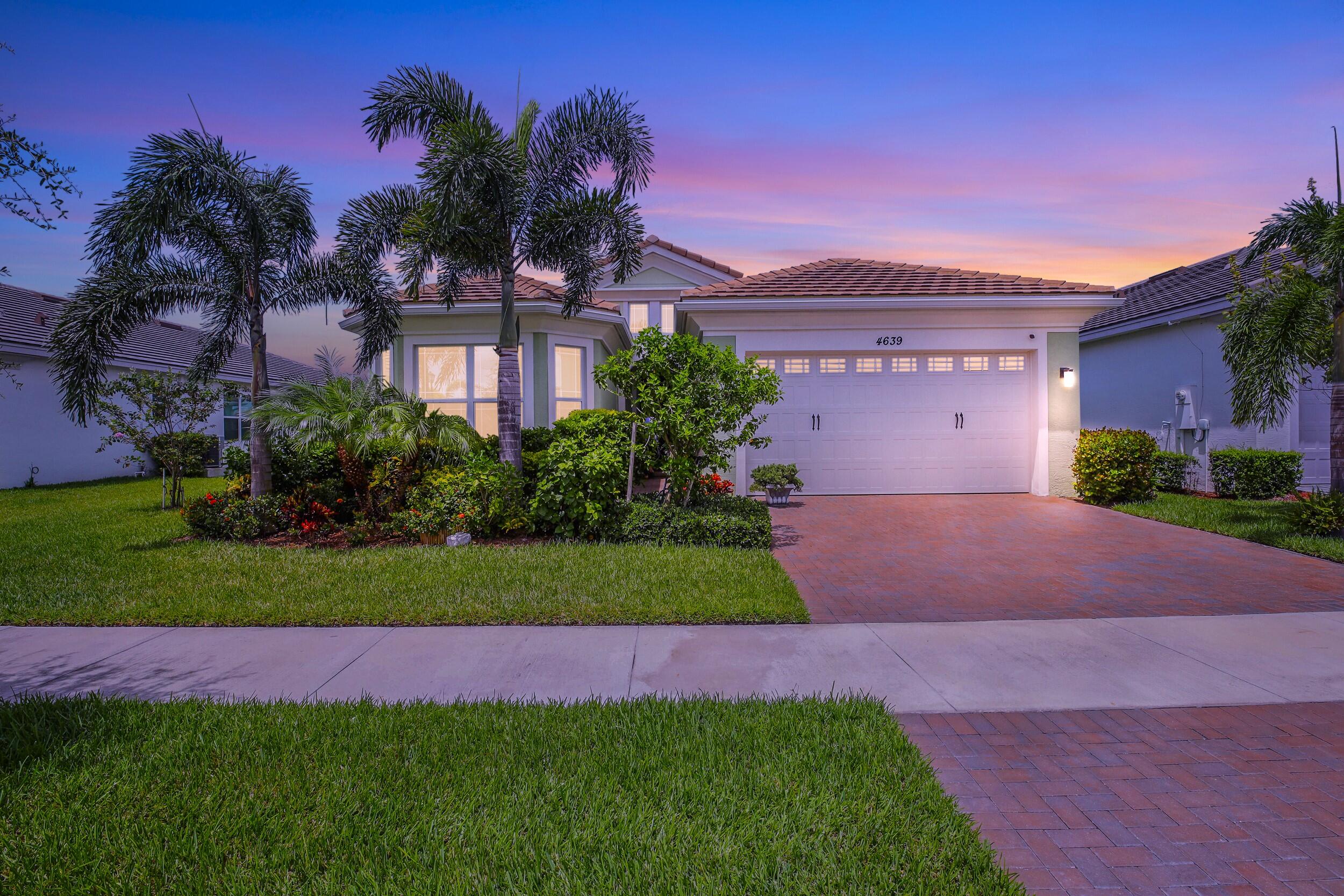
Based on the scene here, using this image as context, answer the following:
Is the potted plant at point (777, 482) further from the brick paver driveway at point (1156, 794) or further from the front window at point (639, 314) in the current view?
the front window at point (639, 314)

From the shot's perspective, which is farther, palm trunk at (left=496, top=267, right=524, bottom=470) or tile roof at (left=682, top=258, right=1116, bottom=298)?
tile roof at (left=682, top=258, right=1116, bottom=298)

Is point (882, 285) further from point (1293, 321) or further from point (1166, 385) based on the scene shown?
point (1166, 385)

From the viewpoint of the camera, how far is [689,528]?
27.6ft

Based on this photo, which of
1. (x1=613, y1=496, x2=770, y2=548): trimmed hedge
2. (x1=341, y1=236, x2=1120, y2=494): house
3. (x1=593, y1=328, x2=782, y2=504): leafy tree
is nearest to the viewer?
(x1=613, y1=496, x2=770, y2=548): trimmed hedge

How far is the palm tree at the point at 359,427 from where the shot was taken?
924 centimetres

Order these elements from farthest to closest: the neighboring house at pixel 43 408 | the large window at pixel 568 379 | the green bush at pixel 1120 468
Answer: the neighboring house at pixel 43 408 < the large window at pixel 568 379 < the green bush at pixel 1120 468

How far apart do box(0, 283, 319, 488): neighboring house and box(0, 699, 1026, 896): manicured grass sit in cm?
1158

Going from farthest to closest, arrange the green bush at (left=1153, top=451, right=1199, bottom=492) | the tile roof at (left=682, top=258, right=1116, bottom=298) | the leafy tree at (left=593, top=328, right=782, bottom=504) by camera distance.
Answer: the green bush at (left=1153, top=451, right=1199, bottom=492)
the tile roof at (left=682, top=258, right=1116, bottom=298)
the leafy tree at (left=593, top=328, right=782, bottom=504)

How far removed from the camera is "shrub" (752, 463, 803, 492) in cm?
1246

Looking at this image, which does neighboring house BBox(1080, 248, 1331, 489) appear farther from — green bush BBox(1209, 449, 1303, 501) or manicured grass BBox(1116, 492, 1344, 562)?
manicured grass BBox(1116, 492, 1344, 562)

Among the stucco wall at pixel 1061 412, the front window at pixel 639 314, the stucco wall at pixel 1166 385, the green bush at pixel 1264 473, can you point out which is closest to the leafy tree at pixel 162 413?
the front window at pixel 639 314

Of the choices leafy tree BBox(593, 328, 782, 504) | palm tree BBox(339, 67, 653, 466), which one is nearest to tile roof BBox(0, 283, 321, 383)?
palm tree BBox(339, 67, 653, 466)

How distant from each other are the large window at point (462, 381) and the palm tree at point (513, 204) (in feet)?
12.5

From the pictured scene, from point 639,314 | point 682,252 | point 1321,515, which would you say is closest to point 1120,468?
point 1321,515
